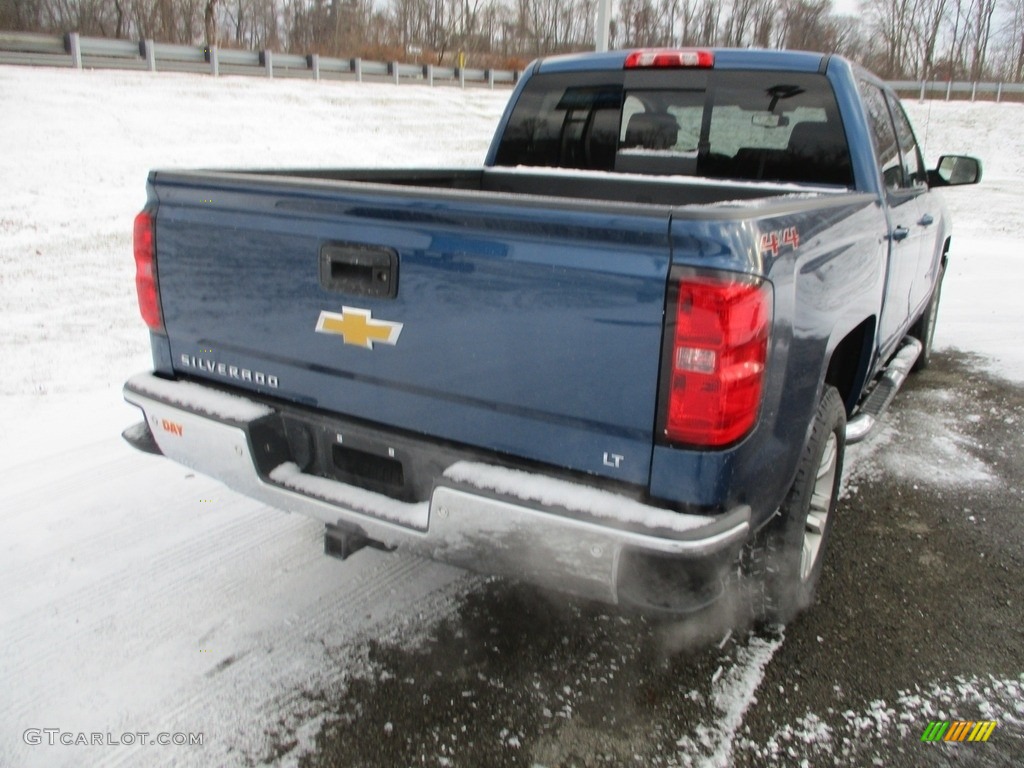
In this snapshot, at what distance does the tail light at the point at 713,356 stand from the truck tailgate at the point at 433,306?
5cm

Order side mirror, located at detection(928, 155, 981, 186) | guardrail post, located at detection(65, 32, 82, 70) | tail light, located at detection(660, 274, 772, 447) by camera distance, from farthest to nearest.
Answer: guardrail post, located at detection(65, 32, 82, 70)
side mirror, located at detection(928, 155, 981, 186)
tail light, located at detection(660, 274, 772, 447)

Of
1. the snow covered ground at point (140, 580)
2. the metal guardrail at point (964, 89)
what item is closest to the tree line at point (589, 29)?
the metal guardrail at point (964, 89)

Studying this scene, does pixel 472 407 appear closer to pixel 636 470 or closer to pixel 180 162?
pixel 636 470

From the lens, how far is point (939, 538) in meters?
3.71

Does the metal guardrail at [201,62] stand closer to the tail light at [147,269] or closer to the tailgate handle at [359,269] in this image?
the tail light at [147,269]

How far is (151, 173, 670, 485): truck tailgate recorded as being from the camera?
6.71 ft

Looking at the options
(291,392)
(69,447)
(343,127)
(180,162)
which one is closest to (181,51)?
(343,127)

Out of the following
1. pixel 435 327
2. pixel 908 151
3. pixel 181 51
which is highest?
pixel 181 51

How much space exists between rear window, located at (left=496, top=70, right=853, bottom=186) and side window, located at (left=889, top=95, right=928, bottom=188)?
90cm

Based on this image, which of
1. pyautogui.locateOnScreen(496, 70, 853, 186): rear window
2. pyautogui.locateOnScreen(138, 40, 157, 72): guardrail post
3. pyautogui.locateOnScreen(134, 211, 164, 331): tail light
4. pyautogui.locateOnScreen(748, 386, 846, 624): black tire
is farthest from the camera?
pyautogui.locateOnScreen(138, 40, 157, 72): guardrail post

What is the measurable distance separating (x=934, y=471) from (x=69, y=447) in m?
4.67

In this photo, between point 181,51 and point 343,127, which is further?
point 181,51

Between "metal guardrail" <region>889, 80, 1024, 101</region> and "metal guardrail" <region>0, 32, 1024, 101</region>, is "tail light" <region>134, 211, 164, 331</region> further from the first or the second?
"metal guardrail" <region>889, 80, 1024, 101</region>

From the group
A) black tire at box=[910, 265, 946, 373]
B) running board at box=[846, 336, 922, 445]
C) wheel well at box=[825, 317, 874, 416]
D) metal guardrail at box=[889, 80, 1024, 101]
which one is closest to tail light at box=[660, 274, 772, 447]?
running board at box=[846, 336, 922, 445]
